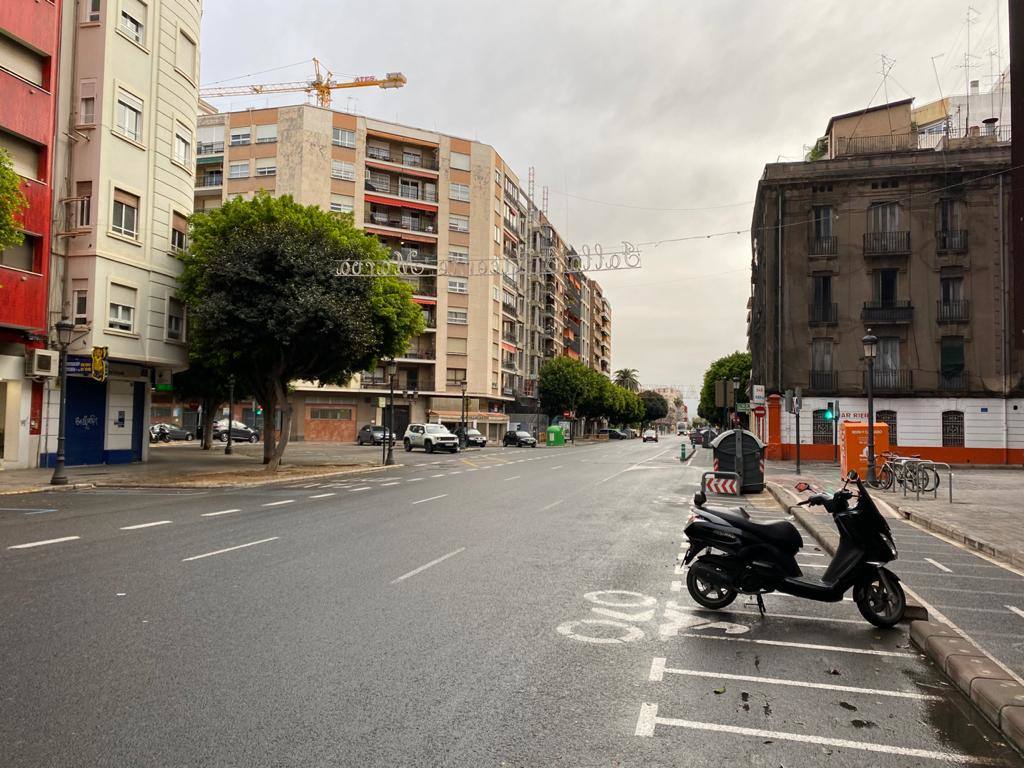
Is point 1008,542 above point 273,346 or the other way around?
the other way around

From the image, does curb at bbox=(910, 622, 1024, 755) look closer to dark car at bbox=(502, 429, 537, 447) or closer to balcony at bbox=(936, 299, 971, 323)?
balcony at bbox=(936, 299, 971, 323)

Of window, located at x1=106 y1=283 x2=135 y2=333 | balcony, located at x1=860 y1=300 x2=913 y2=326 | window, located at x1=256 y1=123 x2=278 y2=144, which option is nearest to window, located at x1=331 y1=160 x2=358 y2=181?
window, located at x1=256 y1=123 x2=278 y2=144

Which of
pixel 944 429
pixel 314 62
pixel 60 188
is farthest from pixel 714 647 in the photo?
pixel 314 62

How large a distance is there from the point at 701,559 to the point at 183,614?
4701mm

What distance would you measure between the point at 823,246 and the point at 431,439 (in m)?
25.1

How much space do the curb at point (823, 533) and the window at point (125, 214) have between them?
23242 millimetres

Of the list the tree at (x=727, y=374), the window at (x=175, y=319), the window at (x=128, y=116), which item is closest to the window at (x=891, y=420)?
the window at (x=175, y=319)

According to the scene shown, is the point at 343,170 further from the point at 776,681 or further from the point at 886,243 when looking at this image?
the point at 776,681

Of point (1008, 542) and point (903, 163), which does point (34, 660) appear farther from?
point (903, 163)

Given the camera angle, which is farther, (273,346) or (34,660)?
(273,346)

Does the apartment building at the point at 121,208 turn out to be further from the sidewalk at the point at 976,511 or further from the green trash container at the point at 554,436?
the green trash container at the point at 554,436

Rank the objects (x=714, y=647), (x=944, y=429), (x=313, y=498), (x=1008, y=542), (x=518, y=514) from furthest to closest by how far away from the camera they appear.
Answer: (x=944, y=429) → (x=313, y=498) → (x=518, y=514) → (x=1008, y=542) → (x=714, y=647)

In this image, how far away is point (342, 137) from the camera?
61312 mm

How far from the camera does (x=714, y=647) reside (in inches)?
219
